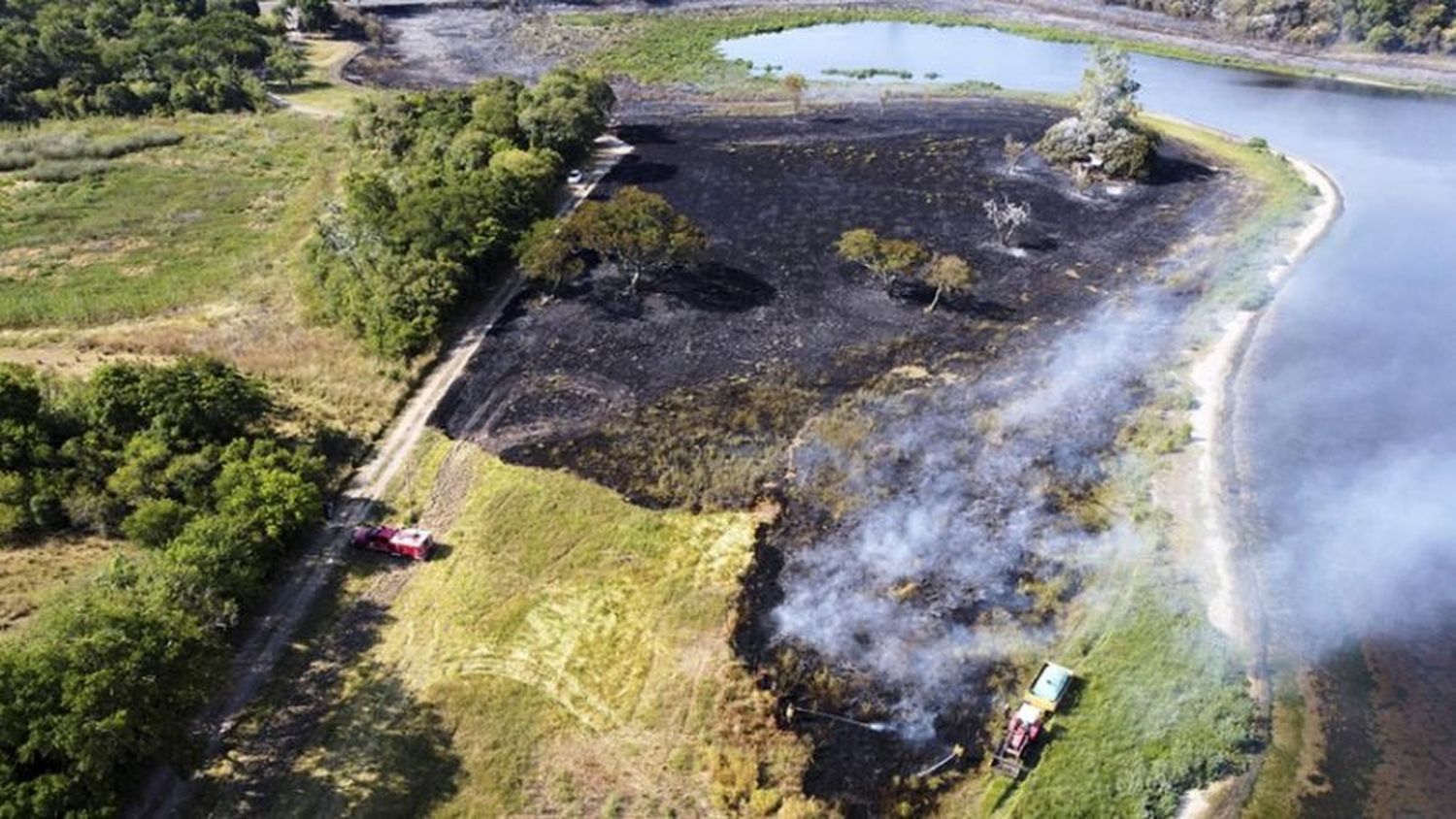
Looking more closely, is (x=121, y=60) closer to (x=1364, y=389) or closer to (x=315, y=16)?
(x=315, y=16)

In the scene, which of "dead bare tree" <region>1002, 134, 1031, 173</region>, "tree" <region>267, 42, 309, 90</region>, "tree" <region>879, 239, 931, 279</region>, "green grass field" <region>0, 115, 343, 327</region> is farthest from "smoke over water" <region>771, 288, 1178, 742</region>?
"tree" <region>267, 42, 309, 90</region>

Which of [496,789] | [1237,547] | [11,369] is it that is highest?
[11,369]

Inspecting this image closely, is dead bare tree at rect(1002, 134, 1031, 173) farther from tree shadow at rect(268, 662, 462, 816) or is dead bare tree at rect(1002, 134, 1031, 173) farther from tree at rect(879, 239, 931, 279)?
tree shadow at rect(268, 662, 462, 816)

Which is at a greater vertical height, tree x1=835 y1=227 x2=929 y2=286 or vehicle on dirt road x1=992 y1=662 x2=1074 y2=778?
tree x1=835 y1=227 x2=929 y2=286

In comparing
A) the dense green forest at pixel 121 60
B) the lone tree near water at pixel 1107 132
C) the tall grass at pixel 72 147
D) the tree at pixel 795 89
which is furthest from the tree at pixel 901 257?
the dense green forest at pixel 121 60

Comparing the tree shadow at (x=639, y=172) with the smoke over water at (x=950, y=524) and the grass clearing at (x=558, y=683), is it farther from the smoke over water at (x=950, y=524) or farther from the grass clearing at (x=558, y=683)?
the grass clearing at (x=558, y=683)

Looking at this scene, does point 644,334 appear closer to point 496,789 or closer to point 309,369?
point 309,369

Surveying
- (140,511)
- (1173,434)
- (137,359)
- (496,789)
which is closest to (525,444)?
(140,511)
